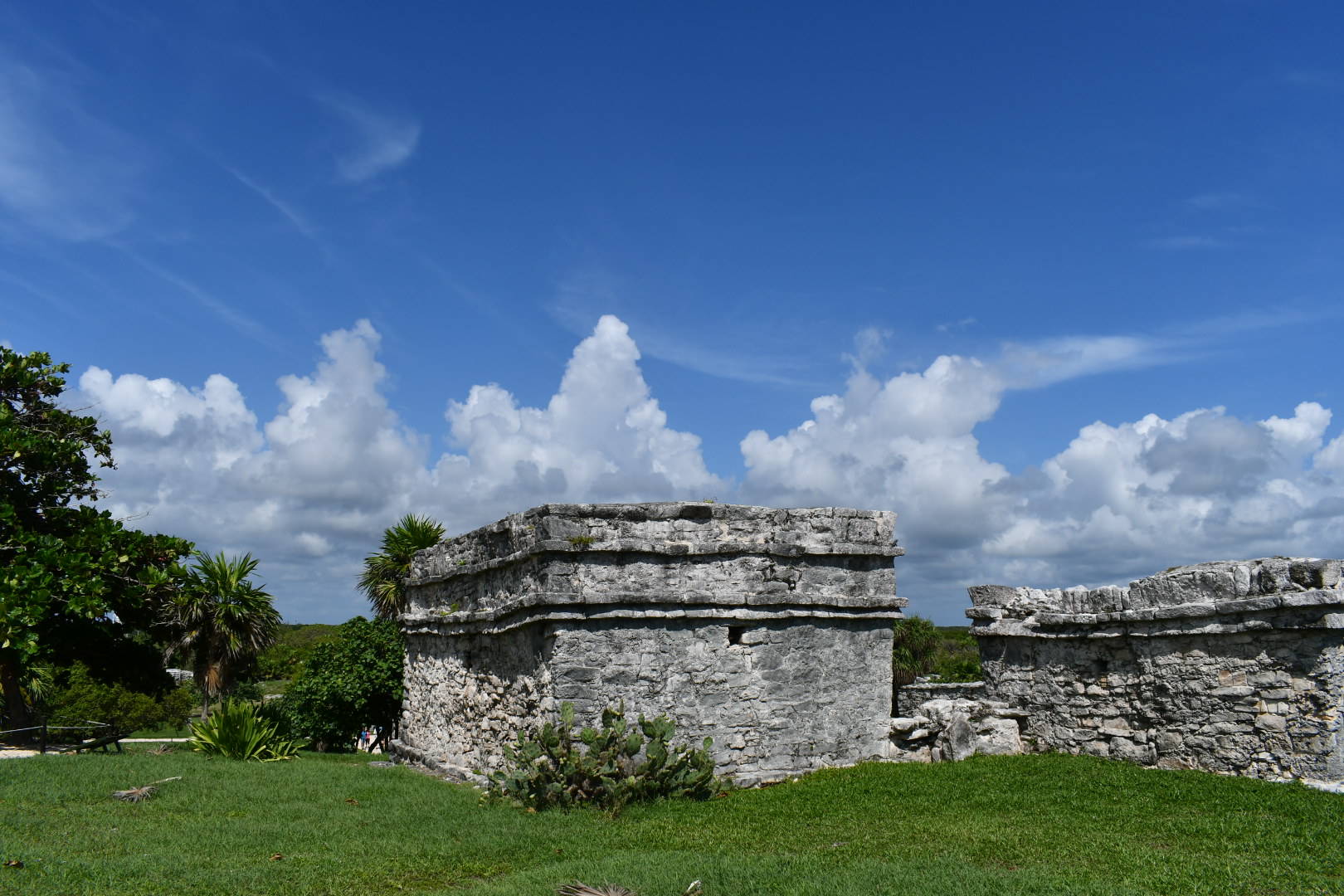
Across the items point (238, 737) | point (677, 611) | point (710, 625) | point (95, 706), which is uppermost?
point (677, 611)

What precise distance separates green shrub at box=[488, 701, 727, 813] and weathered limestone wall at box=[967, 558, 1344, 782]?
13.3ft

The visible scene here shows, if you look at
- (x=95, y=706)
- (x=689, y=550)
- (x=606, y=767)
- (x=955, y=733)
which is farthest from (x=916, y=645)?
(x=95, y=706)

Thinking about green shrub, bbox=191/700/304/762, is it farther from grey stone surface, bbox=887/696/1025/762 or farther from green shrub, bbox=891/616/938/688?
green shrub, bbox=891/616/938/688

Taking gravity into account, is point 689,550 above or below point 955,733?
above

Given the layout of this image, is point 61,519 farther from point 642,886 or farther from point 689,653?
point 642,886

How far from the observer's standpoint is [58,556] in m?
14.7

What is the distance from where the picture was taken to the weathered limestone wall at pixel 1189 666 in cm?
808

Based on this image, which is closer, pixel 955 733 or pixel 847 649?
pixel 955 733

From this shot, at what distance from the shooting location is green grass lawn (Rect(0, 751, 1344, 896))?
6.04 meters

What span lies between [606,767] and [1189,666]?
225 inches

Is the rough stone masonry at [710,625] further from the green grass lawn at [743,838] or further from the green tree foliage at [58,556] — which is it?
the green tree foliage at [58,556]

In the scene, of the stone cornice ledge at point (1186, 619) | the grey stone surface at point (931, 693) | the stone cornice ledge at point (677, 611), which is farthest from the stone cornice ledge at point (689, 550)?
the grey stone surface at point (931, 693)

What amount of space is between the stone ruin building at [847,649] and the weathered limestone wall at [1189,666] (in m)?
0.02

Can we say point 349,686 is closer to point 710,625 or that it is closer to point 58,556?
point 58,556
